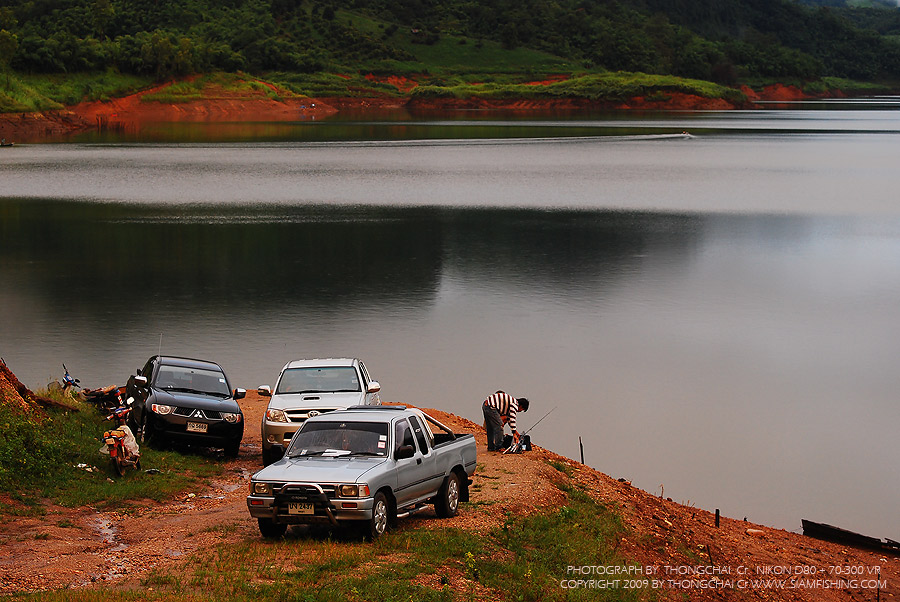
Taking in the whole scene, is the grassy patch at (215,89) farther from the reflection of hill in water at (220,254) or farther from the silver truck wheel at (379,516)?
the silver truck wheel at (379,516)

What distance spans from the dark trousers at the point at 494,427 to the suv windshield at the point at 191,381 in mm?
4696

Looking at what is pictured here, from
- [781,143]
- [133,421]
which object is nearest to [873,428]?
[133,421]

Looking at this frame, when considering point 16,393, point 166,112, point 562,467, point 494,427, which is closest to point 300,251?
point 494,427

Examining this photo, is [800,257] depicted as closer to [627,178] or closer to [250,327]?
[250,327]

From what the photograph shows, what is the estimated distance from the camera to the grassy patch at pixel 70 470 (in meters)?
14.7

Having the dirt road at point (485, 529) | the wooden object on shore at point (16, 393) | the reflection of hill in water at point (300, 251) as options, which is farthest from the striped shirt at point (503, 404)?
the reflection of hill in water at point (300, 251)

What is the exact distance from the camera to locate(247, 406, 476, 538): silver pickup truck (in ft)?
38.9

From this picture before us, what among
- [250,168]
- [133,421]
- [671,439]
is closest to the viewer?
[133,421]

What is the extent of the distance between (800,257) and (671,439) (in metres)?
25.8

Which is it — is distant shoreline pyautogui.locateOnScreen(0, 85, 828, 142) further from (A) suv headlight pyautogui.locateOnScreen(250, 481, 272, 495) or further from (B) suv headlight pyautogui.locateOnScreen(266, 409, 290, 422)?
(A) suv headlight pyautogui.locateOnScreen(250, 481, 272, 495)

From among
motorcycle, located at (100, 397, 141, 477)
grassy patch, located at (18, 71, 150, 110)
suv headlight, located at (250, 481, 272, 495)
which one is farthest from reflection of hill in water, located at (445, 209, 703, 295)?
grassy patch, located at (18, 71, 150, 110)

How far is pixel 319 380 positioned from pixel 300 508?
24.2ft

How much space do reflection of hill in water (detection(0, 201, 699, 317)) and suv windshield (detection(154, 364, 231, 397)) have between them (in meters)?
15.9

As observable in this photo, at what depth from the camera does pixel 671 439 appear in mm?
23188
